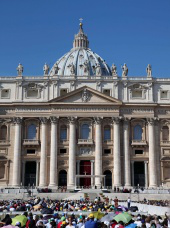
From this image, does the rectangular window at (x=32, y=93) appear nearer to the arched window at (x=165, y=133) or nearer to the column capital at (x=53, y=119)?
the column capital at (x=53, y=119)

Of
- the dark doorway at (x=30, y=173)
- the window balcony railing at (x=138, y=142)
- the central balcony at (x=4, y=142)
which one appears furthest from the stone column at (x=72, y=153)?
the central balcony at (x=4, y=142)

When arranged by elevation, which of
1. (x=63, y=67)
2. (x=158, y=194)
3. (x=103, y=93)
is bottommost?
(x=158, y=194)

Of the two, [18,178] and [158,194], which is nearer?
[158,194]

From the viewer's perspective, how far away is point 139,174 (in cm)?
6303

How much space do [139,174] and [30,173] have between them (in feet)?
58.5

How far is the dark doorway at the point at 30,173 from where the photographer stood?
62406 millimetres

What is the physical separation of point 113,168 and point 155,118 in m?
10.8

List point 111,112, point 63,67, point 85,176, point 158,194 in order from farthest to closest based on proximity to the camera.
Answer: point 63,67 → point 111,112 → point 85,176 → point 158,194

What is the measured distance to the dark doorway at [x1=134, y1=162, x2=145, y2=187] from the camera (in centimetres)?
6270

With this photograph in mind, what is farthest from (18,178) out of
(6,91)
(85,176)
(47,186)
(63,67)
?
(63,67)

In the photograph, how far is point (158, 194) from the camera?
49.8 m

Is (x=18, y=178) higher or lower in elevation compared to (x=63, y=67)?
lower

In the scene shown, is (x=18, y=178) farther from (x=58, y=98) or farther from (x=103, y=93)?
(x=103, y=93)

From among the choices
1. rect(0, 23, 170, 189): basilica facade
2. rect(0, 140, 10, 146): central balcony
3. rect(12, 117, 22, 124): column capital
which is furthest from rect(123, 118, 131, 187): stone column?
rect(0, 140, 10, 146): central balcony
